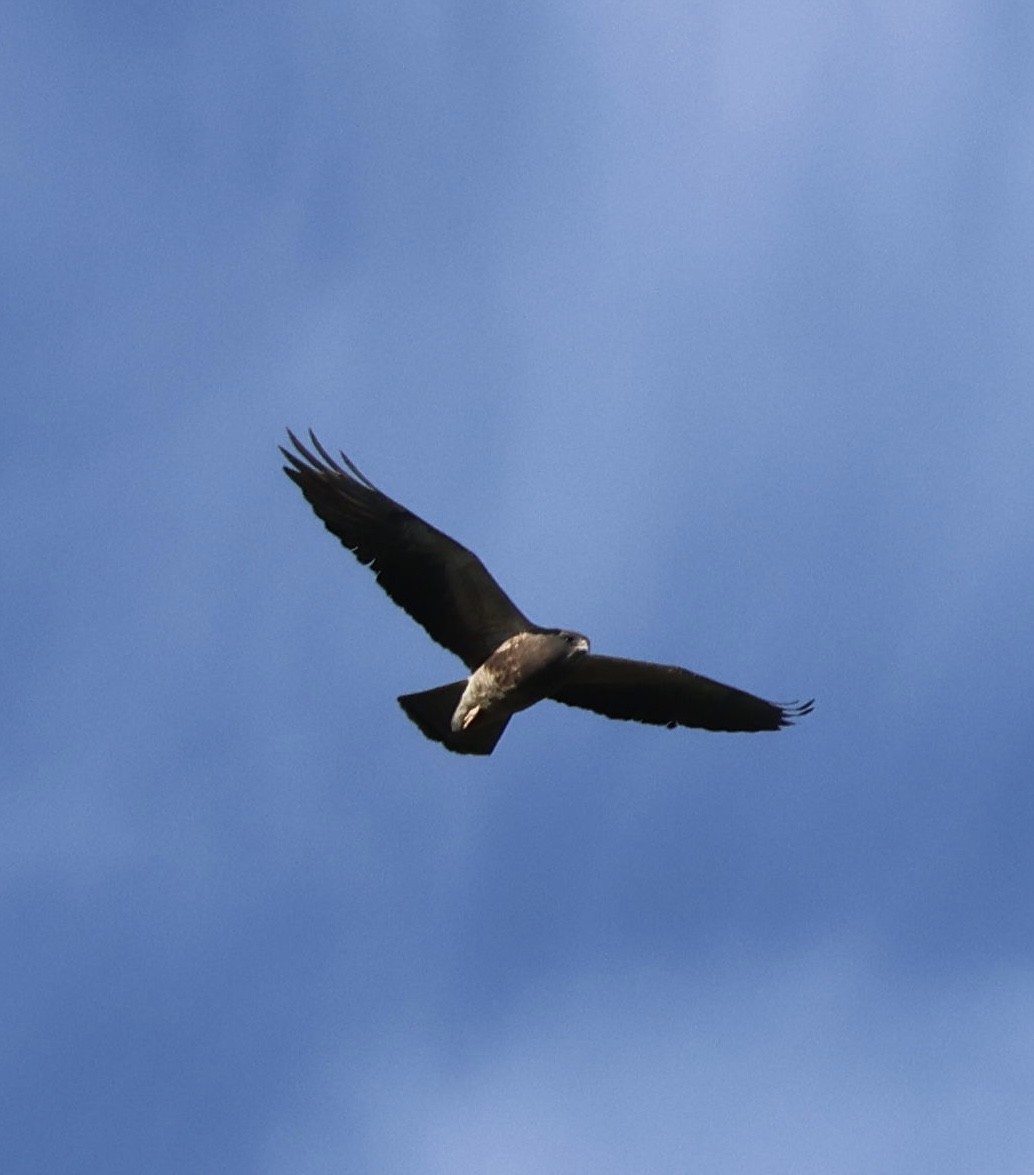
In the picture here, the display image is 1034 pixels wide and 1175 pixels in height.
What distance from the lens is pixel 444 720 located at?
23062 millimetres

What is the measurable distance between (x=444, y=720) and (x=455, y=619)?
0.88 meters

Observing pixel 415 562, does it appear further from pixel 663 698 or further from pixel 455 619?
pixel 663 698

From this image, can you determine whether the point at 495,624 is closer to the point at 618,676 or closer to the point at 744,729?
the point at 618,676

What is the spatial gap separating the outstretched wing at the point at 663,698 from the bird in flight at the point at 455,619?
0.12 feet

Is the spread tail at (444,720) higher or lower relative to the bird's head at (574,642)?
lower

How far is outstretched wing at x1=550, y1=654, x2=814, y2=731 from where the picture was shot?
23.5 metres

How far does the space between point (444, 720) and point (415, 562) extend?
4.59 ft

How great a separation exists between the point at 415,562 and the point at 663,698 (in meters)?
2.69

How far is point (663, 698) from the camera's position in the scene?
2388 centimetres

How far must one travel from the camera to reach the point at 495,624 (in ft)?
75.6

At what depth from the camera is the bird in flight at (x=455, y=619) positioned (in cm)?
2248

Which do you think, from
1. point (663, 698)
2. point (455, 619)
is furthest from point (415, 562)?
point (663, 698)

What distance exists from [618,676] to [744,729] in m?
1.50

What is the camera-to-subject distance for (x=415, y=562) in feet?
74.9
